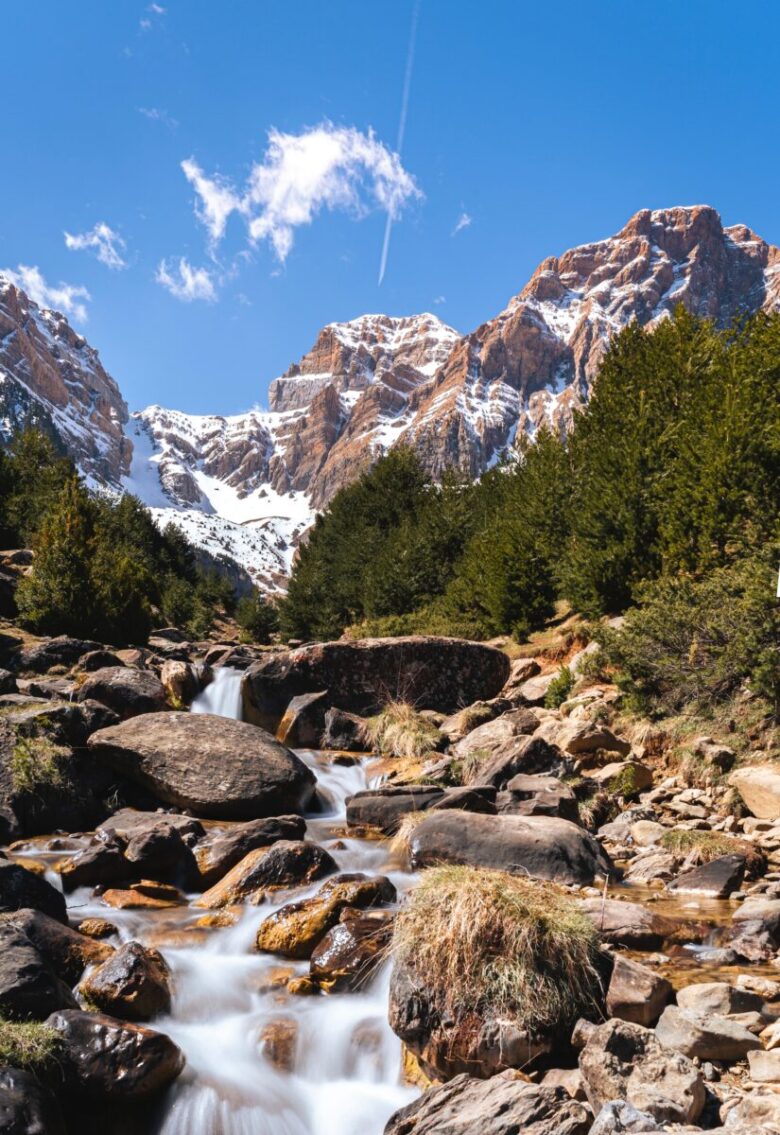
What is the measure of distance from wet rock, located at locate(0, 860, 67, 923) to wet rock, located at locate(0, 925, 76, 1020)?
161 cm

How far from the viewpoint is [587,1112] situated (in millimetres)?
4266

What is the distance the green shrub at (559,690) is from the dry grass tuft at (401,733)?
2914 mm

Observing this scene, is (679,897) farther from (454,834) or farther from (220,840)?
(220,840)

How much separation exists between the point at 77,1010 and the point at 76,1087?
554 mm

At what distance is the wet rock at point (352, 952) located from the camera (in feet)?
22.2

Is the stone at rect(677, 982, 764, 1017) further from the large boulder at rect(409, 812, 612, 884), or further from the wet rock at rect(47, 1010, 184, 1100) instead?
the wet rock at rect(47, 1010, 184, 1100)

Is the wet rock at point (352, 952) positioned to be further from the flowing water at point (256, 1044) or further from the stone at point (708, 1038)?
the stone at point (708, 1038)

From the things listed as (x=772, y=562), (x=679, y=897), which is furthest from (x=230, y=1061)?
(x=772, y=562)

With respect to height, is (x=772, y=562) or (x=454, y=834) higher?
(x=772, y=562)

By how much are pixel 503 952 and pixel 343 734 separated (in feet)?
45.0

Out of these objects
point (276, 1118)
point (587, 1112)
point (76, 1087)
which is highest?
point (587, 1112)

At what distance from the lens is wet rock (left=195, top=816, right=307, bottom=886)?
32.4 feet

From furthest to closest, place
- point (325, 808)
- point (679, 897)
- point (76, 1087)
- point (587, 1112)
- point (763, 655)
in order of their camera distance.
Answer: point (325, 808)
point (763, 655)
point (679, 897)
point (76, 1087)
point (587, 1112)

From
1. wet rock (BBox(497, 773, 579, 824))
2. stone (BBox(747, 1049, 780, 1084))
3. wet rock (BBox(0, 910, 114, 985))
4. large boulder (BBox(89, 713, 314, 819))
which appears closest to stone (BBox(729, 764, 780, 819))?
wet rock (BBox(497, 773, 579, 824))
